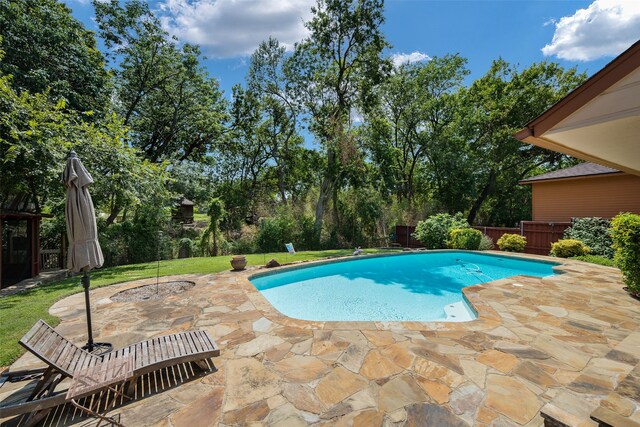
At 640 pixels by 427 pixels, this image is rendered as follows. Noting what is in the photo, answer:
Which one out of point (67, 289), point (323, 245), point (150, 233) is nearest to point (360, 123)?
point (323, 245)

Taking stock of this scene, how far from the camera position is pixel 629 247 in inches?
209

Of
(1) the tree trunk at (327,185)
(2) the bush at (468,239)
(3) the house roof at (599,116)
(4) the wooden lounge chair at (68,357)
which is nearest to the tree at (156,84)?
(1) the tree trunk at (327,185)

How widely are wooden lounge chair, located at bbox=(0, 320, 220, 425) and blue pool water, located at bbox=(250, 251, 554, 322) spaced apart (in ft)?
10.1

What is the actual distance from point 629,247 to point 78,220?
902 cm

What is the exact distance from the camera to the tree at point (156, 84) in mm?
13992

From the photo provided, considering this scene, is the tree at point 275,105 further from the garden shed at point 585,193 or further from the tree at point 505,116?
the garden shed at point 585,193

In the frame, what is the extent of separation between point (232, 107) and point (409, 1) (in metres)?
14.8

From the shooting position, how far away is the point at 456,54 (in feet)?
66.5

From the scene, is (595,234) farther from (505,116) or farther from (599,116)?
(505,116)

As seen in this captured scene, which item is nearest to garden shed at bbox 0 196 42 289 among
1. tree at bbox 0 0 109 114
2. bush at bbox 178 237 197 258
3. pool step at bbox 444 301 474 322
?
tree at bbox 0 0 109 114

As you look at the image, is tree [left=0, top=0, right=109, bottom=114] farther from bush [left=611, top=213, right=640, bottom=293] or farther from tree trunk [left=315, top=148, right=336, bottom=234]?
bush [left=611, top=213, right=640, bottom=293]

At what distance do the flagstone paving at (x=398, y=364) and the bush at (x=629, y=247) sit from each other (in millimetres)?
471

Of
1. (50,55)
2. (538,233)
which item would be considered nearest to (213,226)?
(50,55)

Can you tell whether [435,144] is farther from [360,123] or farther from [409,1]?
[409,1]
